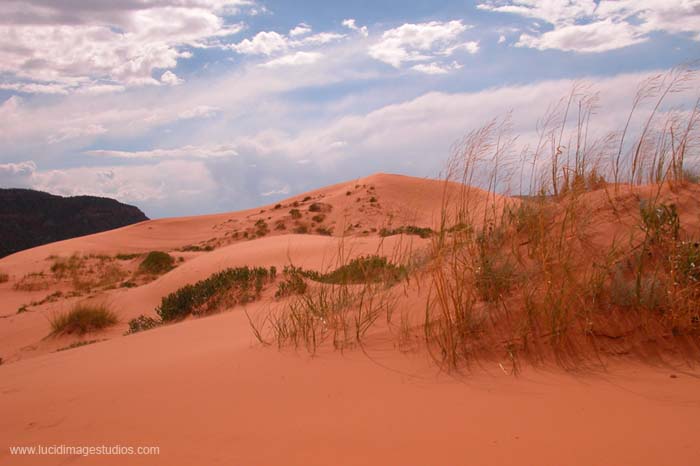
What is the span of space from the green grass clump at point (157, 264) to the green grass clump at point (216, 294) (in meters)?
9.63

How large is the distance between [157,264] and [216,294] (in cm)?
1095

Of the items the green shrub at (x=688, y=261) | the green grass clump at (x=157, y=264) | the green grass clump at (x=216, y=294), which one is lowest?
the green grass clump at (x=157, y=264)

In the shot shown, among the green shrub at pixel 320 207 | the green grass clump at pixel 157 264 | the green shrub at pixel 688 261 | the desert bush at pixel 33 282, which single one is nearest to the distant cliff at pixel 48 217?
the desert bush at pixel 33 282

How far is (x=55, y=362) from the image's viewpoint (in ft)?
18.6

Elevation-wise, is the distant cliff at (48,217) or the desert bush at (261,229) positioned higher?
the distant cliff at (48,217)

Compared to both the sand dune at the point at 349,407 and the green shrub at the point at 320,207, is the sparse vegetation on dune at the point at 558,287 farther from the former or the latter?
the green shrub at the point at 320,207

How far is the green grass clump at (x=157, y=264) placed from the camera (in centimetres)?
1953

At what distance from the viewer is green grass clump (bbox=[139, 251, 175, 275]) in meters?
19.5

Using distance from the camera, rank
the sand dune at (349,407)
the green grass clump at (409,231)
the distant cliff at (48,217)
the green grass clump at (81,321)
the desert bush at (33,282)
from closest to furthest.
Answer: the sand dune at (349,407) < the green grass clump at (409,231) < the green grass clump at (81,321) < the desert bush at (33,282) < the distant cliff at (48,217)

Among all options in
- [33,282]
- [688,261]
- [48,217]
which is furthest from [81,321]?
[48,217]

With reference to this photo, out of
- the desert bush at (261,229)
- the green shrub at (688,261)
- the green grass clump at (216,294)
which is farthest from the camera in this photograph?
the desert bush at (261,229)

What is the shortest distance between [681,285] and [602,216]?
1228 millimetres

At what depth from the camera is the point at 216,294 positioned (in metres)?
10.0

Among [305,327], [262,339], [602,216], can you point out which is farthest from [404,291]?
[602,216]
